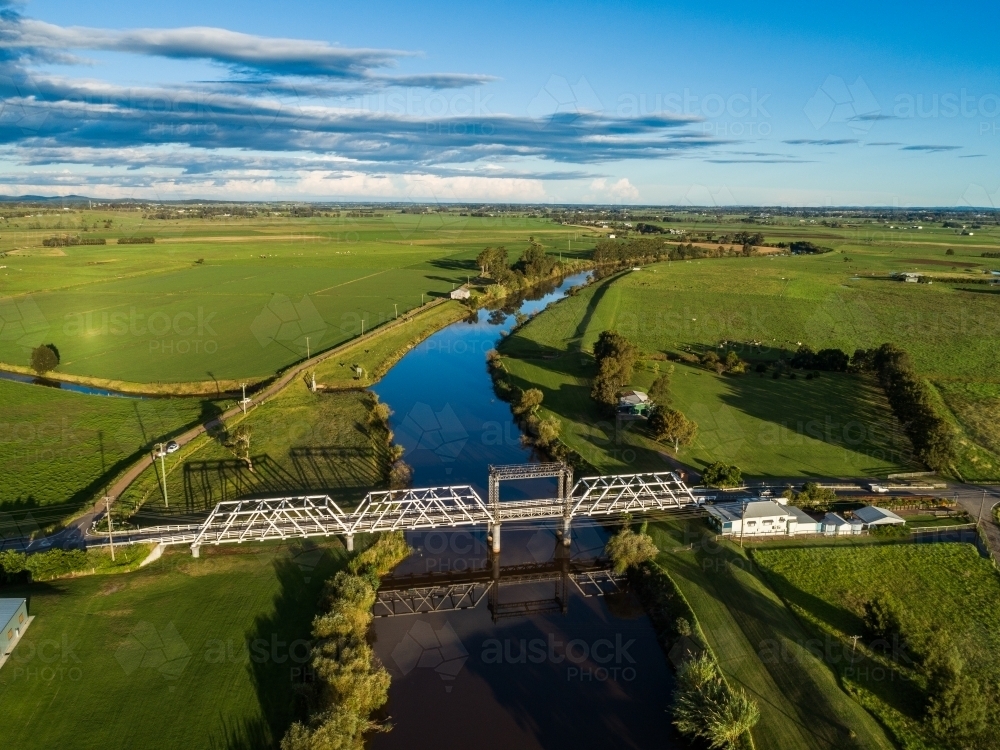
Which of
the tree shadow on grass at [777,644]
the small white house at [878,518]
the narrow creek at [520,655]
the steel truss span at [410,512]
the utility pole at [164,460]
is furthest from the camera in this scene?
the utility pole at [164,460]

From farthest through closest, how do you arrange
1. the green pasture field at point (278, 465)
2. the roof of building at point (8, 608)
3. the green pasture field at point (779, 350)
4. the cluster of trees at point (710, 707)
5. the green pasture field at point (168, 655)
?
1. the green pasture field at point (779, 350)
2. the green pasture field at point (278, 465)
3. the roof of building at point (8, 608)
4. the green pasture field at point (168, 655)
5. the cluster of trees at point (710, 707)

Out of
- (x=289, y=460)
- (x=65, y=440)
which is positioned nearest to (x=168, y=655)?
(x=289, y=460)

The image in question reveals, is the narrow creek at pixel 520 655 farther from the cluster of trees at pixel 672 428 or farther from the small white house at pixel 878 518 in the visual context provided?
the small white house at pixel 878 518

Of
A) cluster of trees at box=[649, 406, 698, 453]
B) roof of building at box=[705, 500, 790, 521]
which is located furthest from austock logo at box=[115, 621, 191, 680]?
cluster of trees at box=[649, 406, 698, 453]

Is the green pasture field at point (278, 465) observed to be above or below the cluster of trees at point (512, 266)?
below

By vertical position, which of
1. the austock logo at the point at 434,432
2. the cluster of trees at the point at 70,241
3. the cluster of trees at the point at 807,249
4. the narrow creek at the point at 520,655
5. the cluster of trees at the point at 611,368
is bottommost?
the narrow creek at the point at 520,655

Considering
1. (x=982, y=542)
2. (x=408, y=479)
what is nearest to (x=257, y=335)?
(x=408, y=479)

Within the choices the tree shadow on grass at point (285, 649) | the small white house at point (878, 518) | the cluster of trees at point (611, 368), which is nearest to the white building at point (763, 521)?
the small white house at point (878, 518)

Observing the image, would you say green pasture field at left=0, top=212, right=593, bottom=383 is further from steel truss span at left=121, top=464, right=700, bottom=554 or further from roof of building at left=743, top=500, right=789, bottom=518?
roof of building at left=743, top=500, right=789, bottom=518
